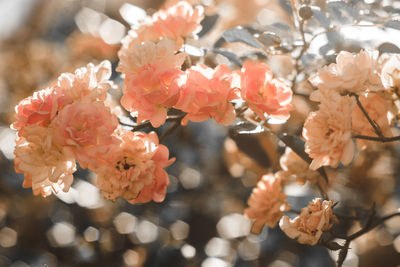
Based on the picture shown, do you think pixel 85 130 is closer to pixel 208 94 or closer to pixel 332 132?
pixel 208 94

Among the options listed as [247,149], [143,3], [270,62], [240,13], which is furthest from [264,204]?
[143,3]

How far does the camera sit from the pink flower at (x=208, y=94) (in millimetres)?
596

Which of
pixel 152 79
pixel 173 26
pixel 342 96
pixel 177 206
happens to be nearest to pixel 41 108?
pixel 152 79

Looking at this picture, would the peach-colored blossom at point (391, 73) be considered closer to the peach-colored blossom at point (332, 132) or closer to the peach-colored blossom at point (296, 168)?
the peach-colored blossom at point (332, 132)

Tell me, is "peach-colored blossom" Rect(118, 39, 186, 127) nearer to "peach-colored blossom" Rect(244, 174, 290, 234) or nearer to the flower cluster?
the flower cluster

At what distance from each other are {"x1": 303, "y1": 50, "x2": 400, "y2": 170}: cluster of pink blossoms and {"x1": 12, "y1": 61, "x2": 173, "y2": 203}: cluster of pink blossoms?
0.24 metres

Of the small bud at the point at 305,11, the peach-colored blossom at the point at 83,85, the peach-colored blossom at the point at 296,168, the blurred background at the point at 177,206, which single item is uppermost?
the small bud at the point at 305,11

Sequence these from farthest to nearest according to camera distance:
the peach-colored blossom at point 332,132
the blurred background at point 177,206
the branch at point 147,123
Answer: the blurred background at point 177,206 < the branch at point 147,123 < the peach-colored blossom at point 332,132

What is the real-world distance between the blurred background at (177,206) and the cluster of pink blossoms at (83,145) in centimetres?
30

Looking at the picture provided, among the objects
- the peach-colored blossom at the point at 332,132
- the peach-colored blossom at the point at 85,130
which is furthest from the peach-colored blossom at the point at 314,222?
the peach-colored blossom at the point at 85,130

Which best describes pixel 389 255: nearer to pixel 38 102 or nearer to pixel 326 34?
pixel 326 34

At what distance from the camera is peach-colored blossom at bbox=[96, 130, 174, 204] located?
589mm

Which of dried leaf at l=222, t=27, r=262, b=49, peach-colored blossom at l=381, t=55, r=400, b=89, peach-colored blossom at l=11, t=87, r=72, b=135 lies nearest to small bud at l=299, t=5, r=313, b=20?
dried leaf at l=222, t=27, r=262, b=49

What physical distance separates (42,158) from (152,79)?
0.64 ft
